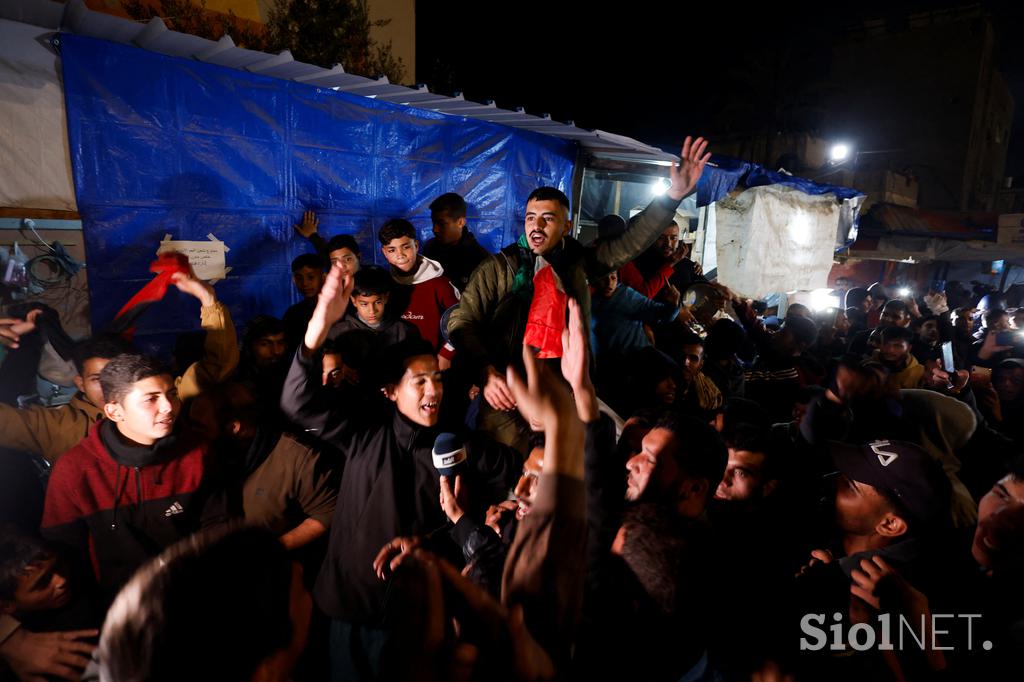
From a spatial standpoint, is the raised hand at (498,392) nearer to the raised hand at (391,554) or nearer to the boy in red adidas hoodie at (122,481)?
the raised hand at (391,554)

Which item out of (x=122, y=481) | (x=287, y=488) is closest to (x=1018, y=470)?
(x=287, y=488)

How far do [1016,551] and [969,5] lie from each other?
42.9 metres

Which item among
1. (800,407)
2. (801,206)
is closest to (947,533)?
(800,407)

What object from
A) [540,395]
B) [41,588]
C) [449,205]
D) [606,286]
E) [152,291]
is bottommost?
[41,588]

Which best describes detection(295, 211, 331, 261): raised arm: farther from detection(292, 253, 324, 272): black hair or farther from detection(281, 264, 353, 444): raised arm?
detection(281, 264, 353, 444): raised arm

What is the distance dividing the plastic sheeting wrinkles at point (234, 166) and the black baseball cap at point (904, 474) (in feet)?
15.6

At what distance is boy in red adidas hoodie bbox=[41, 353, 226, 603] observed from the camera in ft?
7.72

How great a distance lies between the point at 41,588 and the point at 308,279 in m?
2.87

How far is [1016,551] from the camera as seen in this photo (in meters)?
2.32

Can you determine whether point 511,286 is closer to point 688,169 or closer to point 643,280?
point 688,169

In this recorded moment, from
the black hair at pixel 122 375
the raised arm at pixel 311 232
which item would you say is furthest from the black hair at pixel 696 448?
the raised arm at pixel 311 232

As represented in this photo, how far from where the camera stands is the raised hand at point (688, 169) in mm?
3435

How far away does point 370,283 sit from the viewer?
3.89m

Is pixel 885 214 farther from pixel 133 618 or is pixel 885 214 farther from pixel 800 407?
pixel 133 618
